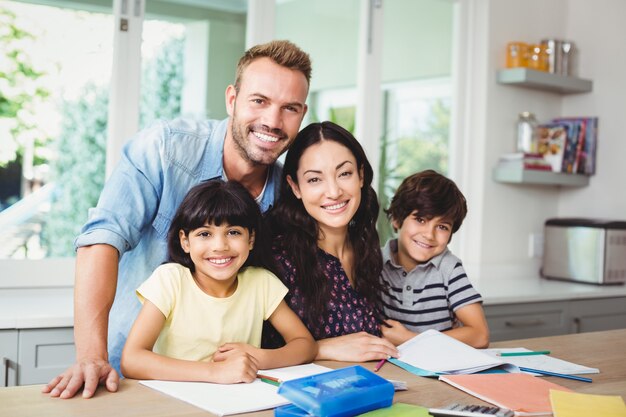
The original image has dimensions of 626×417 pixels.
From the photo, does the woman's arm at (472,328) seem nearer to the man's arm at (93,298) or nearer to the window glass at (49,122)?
the man's arm at (93,298)

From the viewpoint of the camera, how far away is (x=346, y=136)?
1.91 meters

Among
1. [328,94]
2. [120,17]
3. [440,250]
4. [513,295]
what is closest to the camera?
[440,250]

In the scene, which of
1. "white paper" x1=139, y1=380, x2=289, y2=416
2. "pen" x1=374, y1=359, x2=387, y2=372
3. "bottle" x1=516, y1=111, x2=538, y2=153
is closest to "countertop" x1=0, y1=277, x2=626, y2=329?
"bottle" x1=516, y1=111, x2=538, y2=153

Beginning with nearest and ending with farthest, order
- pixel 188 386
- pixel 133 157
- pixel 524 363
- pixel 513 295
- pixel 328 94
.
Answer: pixel 188 386, pixel 524 363, pixel 133 157, pixel 513 295, pixel 328 94

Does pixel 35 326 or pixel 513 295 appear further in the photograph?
pixel 513 295

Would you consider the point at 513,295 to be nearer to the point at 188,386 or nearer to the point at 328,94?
the point at 328,94

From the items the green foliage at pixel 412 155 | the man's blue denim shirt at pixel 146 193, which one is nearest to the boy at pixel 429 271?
the man's blue denim shirt at pixel 146 193

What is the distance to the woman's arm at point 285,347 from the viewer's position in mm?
1544

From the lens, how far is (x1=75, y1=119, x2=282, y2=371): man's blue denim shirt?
70.9 inches

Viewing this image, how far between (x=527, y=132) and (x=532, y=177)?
0.28 meters

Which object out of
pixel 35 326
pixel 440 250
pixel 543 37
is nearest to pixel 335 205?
pixel 440 250

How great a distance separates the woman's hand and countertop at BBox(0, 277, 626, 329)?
0.95 meters

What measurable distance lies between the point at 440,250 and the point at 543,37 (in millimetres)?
2402

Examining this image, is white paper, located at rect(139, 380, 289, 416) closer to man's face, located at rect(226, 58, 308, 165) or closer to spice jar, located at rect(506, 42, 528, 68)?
man's face, located at rect(226, 58, 308, 165)
